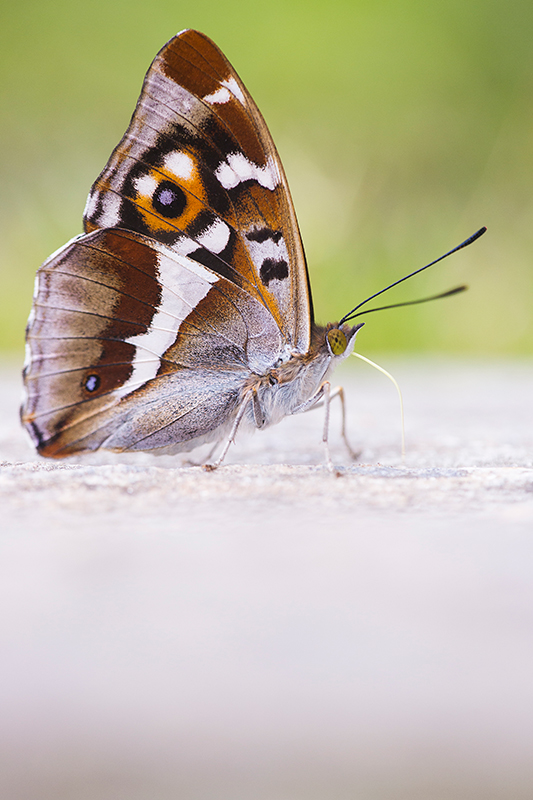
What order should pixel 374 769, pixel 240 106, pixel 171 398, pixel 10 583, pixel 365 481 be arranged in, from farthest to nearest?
pixel 171 398, pixel 240 106, pixel 365 481, pixel 10 583, pixel 374 769

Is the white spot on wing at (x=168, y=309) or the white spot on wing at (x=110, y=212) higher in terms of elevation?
the white spot on wing at (x=110, y=212)

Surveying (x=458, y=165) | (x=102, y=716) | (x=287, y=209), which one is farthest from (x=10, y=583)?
(x=458, y=165)

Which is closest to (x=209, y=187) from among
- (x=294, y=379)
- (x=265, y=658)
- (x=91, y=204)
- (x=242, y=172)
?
(x=242, y=172)

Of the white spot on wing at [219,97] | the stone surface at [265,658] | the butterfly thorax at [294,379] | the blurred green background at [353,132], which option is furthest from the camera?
the blurred green background at [353,132]

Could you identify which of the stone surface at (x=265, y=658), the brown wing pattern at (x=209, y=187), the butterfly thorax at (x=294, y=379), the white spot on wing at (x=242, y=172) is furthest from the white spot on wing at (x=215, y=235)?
the stone surface at (x=265, y=658)

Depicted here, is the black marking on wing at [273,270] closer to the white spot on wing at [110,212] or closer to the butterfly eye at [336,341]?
the butterfly eye at [336,341]

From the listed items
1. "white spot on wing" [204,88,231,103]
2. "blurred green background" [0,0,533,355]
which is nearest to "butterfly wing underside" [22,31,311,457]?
"white spot on wing" [204,88,231,103]

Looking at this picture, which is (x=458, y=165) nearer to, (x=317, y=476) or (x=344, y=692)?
(x=317, y=476)

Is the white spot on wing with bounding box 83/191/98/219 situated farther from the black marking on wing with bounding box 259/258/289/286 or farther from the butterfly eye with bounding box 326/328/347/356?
the butterfly eye with bounding box 326/328/347/356
